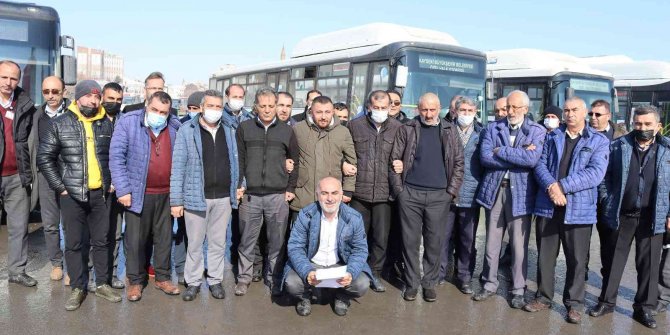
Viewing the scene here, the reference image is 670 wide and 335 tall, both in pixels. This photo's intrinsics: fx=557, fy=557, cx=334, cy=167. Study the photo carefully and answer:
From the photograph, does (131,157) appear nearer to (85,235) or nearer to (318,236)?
(85,235)

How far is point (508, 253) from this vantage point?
6.52m

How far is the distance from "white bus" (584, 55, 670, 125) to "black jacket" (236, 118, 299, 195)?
15267 mm

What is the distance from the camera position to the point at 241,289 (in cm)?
517

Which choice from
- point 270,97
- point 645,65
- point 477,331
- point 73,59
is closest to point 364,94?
point 73,59

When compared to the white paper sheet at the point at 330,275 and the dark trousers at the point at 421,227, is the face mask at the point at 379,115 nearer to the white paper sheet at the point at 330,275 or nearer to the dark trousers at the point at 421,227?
the dark trousers at the point at 421,227

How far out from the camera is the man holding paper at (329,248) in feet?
15.2

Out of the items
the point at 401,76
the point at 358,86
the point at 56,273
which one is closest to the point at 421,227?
the point at 56,273

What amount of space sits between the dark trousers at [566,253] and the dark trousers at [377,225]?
1.42 metres

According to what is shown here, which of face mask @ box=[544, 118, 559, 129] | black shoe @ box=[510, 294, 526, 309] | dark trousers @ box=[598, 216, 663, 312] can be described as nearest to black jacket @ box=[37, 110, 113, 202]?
black shoe @ box=[510, 294, 526, 309]

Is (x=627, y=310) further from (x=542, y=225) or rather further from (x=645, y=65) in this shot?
(x=645, y=65)

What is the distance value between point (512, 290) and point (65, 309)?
393 centimetres

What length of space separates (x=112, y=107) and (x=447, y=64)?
800 cm

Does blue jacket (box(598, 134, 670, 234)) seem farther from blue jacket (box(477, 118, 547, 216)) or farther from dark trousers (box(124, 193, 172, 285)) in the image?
dark trousers (box(124, 193, 172, 285))

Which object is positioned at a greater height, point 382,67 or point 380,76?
point 382,67
